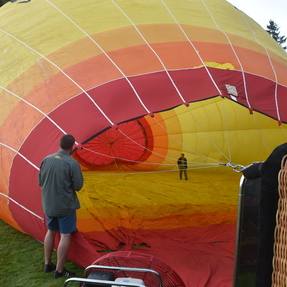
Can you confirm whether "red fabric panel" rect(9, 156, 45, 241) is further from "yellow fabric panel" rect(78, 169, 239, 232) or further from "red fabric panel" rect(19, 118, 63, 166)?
"yellow fabric panel" rect(78, 169, 239, 232)

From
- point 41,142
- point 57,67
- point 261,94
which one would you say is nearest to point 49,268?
point 41,142

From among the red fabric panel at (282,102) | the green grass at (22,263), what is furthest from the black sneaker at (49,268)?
the red fabric panel at (282,102)

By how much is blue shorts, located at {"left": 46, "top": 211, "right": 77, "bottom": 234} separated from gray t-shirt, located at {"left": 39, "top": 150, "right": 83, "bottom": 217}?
5cm

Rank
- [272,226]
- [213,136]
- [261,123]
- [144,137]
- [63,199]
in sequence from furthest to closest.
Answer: [144,137] < [213,136] < [261,123] < [63,199] < [272,226]

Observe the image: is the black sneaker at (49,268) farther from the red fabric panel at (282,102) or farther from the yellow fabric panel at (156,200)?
the red fabric panel at (282,102)

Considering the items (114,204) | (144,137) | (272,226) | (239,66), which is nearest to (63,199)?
(114,204)

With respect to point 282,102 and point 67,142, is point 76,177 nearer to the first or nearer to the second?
point 67,142

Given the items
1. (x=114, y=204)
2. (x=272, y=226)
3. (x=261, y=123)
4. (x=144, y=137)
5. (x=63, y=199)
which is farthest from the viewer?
(x=144, y=137)

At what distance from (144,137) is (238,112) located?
1.43 metres

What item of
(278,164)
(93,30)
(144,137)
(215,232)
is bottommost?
(215,232)

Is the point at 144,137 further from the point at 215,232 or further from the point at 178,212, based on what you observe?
the point at 215,232

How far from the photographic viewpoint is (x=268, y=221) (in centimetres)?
126

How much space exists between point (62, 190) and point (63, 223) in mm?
236

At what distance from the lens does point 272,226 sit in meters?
1.26
